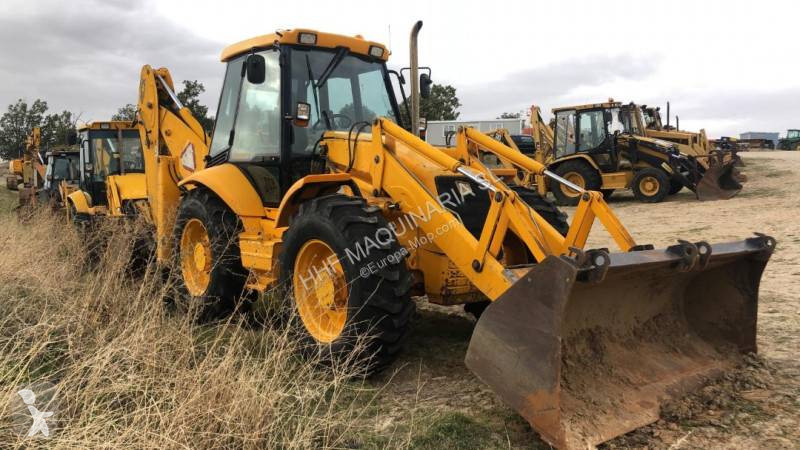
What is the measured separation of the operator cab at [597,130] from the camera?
1524cm

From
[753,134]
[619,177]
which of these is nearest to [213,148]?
[619,177]

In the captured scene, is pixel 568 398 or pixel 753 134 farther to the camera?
pixel 753 134

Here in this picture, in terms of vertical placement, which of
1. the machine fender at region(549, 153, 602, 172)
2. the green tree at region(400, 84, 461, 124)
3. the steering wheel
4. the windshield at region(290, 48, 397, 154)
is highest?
the green tree at region(400, 84, 461, 124)

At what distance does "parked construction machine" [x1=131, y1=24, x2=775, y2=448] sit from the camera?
3.01 metres

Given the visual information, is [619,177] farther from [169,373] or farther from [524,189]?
[169,373]

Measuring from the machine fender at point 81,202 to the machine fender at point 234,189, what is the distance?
557 centimetres

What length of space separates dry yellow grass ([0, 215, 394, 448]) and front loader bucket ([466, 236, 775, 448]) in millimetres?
966

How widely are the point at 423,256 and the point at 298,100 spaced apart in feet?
5.88

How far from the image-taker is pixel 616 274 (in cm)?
317

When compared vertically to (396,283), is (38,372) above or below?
below

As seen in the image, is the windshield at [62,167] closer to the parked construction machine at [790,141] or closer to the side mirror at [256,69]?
the side mirror at [256,69]

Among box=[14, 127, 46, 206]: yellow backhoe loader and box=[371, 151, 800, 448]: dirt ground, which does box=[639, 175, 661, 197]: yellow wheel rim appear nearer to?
box=[371, 151, 800, 448]: dirt ground

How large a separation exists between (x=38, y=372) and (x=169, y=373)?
0.94 metres

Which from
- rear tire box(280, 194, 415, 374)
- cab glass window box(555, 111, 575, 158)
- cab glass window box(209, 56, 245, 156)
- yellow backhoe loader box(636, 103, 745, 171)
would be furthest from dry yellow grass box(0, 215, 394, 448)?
yellow backhoe loader box(636, 103, 745, 171)
